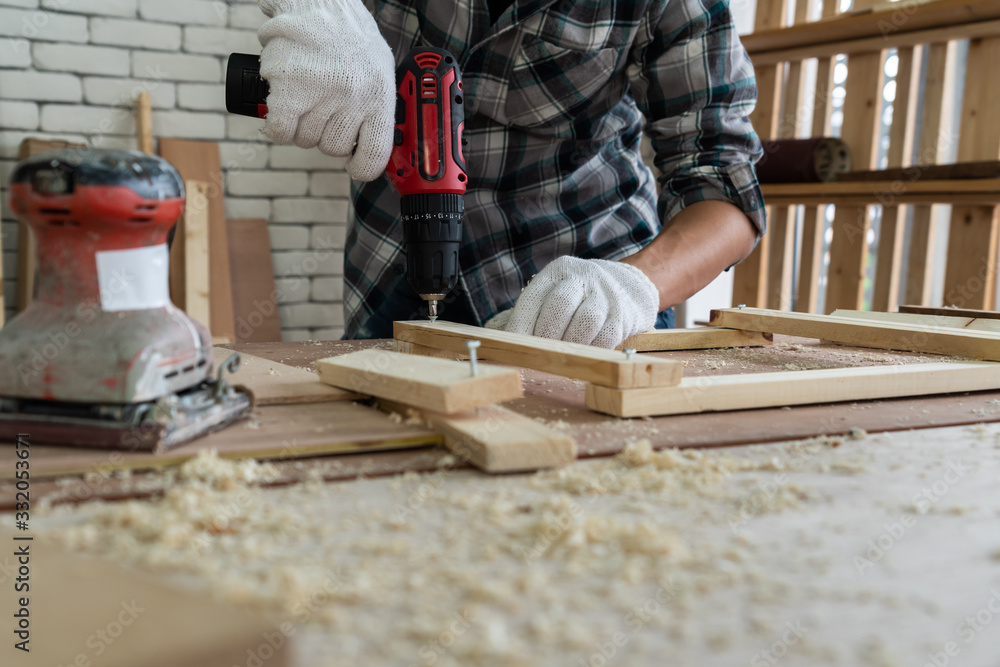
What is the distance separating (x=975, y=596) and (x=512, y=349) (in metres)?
0.66

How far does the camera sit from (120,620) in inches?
16.6

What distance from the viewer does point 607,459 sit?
0.68m

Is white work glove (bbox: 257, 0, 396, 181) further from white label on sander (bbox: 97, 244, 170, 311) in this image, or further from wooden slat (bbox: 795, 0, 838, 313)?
wooden slat (bbox: 795, 0, 838, 313)

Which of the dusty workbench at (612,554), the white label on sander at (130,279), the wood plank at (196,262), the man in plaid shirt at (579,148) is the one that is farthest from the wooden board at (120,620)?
the wood plank at (196,262)

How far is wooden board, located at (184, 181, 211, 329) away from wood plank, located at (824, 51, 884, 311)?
7.90ft

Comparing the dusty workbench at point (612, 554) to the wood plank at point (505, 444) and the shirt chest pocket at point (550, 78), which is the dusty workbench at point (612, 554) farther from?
the shirt chest pocket at point (550, 78)

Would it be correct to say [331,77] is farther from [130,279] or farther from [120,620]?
[120,620]

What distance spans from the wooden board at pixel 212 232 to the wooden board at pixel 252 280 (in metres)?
0.07

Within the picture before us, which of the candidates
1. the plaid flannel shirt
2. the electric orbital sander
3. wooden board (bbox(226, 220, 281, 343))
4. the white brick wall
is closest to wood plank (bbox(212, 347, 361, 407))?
the electric orbital sander

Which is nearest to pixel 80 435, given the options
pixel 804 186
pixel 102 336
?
pixel 102 336

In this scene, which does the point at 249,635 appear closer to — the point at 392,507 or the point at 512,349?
the point at 392,507

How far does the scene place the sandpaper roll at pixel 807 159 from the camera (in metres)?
2.67

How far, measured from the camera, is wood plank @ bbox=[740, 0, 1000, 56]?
Result: 7.47 ft
